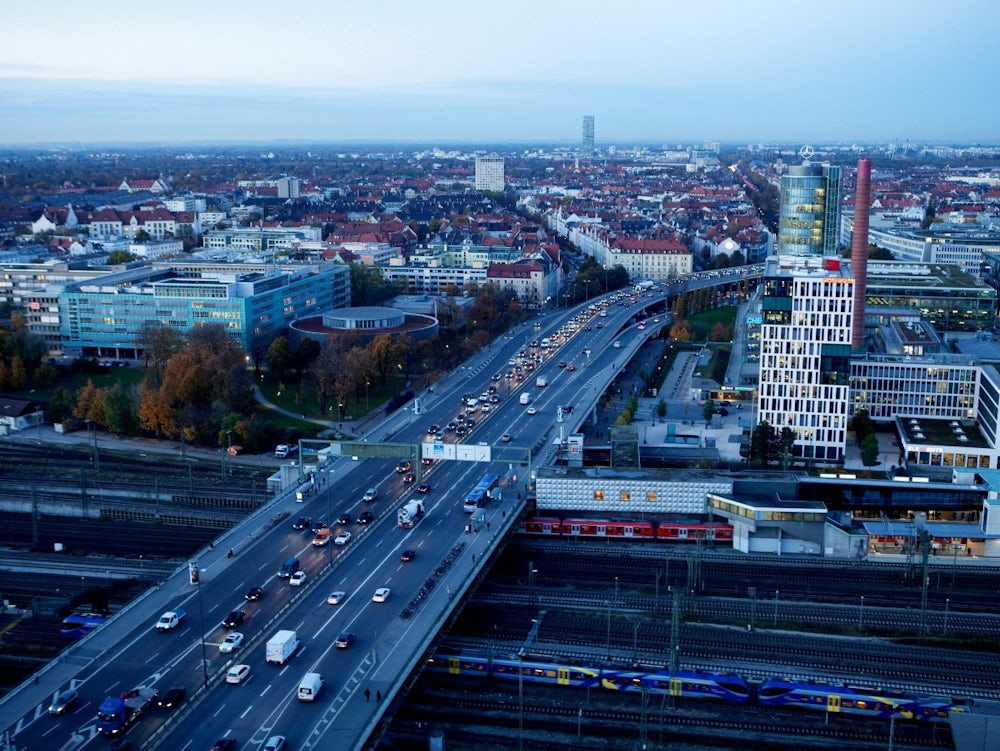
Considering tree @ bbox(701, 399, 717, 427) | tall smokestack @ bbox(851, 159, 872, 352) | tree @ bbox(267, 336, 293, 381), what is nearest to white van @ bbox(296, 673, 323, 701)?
tree @ bbox(701, 399, 717, 427)

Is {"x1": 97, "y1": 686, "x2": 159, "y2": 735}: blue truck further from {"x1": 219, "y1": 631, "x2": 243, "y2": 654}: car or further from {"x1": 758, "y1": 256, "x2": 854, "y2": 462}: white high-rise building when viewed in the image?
{"x1": 758, "y1": 256, "x2": 854, "y2": 462}: white high-rise building

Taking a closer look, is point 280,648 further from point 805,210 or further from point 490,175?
point 490,175

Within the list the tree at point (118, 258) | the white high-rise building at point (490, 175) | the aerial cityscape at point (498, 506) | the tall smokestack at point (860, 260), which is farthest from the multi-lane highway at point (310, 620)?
the white high-rise building at point (490, 175)

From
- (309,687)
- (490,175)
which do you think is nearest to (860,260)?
(309,687)

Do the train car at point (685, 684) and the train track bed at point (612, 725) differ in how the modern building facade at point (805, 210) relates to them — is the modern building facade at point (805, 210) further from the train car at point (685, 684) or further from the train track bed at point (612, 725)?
the train track bed at point (612, 725)

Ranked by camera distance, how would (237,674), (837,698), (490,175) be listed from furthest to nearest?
(490,175), (837,698), (237,674)

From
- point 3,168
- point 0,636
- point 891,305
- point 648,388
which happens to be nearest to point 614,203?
point 891,305
